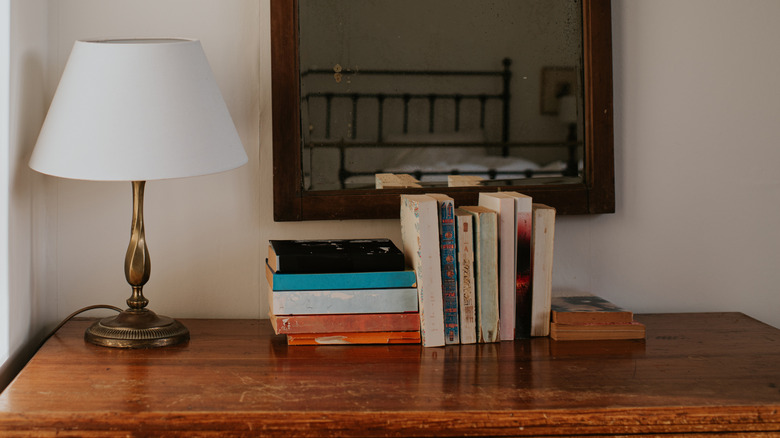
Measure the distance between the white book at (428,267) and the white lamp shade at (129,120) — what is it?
34 cm

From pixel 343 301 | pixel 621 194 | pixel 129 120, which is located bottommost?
pixel 343 301

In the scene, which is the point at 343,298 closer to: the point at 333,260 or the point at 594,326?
the point at 333,260

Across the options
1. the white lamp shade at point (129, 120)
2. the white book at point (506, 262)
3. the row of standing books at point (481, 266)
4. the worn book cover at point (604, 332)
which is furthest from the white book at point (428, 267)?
the white lamp shade at point (129, 120)

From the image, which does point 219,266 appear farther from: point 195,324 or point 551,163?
point 551,163

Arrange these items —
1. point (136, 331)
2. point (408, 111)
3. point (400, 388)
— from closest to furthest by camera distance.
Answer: point (400, 388) → point (136, 331) → point (408, 111)

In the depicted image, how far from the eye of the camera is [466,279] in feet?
4.23

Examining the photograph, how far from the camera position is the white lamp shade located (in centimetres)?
114

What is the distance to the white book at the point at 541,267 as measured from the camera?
1.33 metres

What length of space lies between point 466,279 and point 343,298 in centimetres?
22

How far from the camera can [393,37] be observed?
1.45 m

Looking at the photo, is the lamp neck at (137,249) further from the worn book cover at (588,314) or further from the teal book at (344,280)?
the worn book cover at (588,314)

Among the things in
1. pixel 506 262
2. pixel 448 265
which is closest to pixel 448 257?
pixel 448 265

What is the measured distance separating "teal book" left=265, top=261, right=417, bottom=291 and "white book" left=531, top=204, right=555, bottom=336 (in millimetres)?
226

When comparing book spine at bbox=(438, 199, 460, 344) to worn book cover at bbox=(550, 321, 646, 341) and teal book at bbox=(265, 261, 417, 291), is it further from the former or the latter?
worn book cover at bbox=(550, 321, 646, 341)
